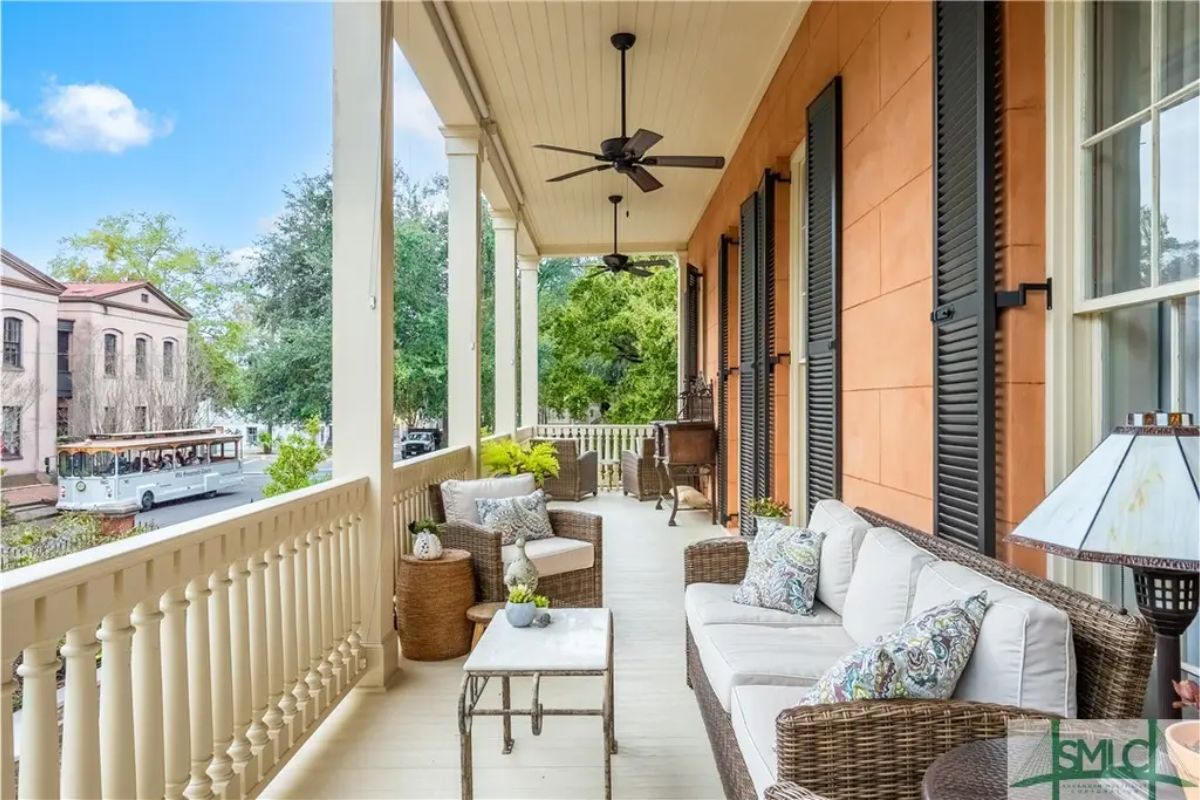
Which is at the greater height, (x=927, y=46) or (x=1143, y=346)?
(x=927, y=46)

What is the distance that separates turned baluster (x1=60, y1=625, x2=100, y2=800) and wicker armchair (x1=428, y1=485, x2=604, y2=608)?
217 centimetres

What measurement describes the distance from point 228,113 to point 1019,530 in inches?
90.9

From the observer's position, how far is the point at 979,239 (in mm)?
2133

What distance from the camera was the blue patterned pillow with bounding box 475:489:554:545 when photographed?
3.87 metres

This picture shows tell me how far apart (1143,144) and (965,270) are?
1.90 feet

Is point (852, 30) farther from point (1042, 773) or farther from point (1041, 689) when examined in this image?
point (1042, 773)

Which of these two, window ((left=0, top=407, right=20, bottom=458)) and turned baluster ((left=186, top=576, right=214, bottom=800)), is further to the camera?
turned baluster ((left=186, top=576, right=214, bottom=800))

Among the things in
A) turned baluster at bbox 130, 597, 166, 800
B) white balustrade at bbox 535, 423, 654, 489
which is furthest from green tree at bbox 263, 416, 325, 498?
white balustrade at bbox 535, 423, 654, 489

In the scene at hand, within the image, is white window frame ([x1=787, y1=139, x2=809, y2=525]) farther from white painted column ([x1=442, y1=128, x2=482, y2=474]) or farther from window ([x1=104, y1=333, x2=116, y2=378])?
window ([x1=104, y1=333, x2=116, y2=378])

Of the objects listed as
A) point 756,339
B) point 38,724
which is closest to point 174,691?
point 38,724

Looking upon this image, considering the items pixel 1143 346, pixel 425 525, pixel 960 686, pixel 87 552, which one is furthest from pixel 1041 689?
pixel 425 525

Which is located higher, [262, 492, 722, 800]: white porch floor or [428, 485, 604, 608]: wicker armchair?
[428, 485, 604, 608]: wicker armchair

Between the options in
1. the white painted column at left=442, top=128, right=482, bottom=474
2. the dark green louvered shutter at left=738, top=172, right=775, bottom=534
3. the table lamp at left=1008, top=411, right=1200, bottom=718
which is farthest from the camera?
the white painted column at left=442, top=128, right=482, bottom=474

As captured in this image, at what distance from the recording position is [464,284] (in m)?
5.32
